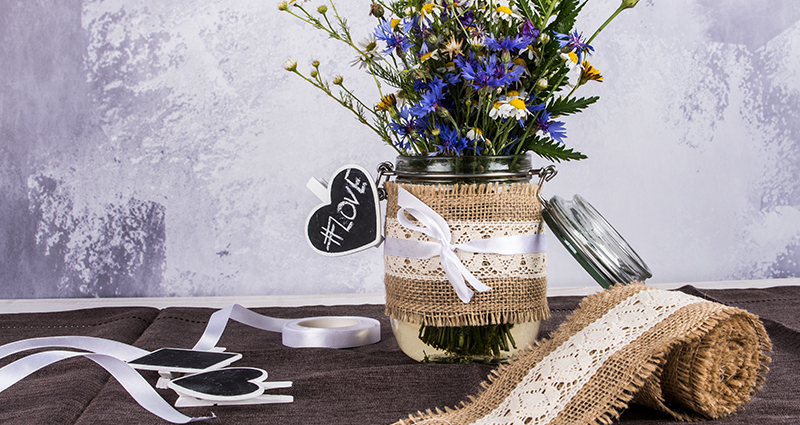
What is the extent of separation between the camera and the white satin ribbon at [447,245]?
719 mm

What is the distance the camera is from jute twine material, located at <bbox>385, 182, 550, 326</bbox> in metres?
0.73

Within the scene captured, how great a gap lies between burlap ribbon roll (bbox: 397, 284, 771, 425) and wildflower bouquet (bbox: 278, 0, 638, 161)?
0.21 meters

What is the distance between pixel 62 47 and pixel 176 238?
0.45m

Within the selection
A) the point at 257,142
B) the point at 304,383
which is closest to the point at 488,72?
the point at 304,383

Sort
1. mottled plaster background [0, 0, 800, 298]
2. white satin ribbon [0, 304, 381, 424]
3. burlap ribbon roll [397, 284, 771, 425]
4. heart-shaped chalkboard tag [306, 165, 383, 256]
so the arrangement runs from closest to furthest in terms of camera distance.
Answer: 1. burlap ribbon roll [397, 284, 771, 425]
2. white satin ribbon [0, 304, 381, 424]
3. heart-shaped chalkboard tag [306, 165, 383, 256]
4. mottled plaster background [0, 0, 800, 298]

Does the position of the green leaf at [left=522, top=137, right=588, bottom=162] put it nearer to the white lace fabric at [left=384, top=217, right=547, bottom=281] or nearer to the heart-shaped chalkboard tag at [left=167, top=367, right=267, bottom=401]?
the white lace fabric at [left=384, top=217, right=547, bottom=281]

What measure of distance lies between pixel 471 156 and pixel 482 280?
0.47 ft

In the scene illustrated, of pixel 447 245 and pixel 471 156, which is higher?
pixel 471 156

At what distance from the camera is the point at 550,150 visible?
74cm

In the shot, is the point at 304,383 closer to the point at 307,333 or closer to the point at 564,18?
the point at 307,333

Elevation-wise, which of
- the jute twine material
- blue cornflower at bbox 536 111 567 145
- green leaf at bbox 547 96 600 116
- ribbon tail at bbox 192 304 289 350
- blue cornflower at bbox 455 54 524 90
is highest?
blue cornflower at bbox 455 54 524 90

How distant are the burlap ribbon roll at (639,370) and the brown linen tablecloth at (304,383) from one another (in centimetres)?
3

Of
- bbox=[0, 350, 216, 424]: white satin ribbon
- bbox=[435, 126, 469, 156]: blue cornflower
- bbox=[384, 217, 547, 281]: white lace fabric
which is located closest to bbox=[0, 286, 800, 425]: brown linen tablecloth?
bbox=[0, 350, 216, 424]: white satin ribbon

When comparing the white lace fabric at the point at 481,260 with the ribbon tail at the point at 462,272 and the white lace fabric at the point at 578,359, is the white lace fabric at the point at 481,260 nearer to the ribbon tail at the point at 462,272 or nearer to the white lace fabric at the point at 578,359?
the ribbon tail at the point at 462,272
